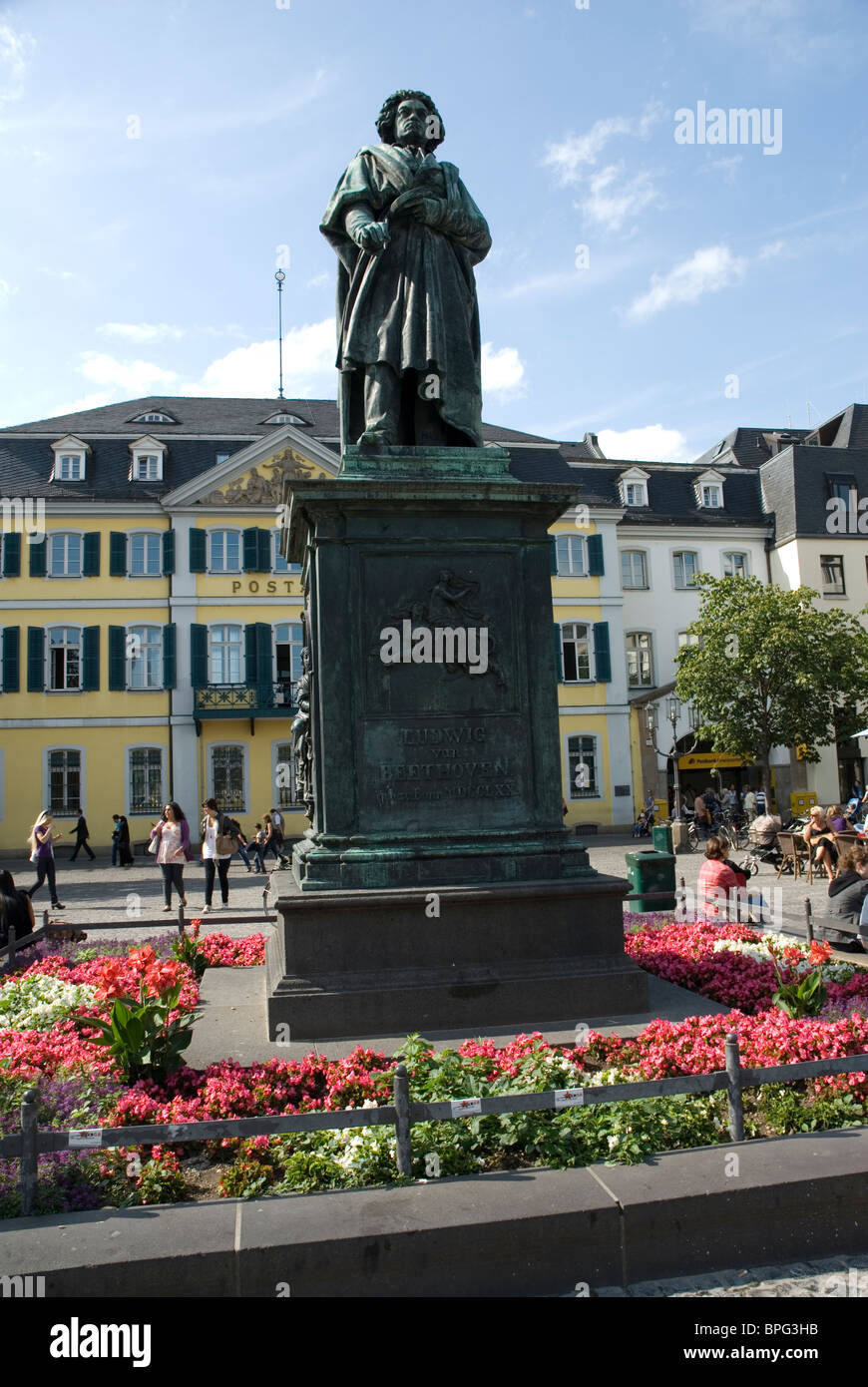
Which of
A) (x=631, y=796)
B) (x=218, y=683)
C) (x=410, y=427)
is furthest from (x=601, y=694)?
(x=410, y=427)

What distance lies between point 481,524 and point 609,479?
33.4m

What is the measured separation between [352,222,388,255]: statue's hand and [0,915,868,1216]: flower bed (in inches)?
175

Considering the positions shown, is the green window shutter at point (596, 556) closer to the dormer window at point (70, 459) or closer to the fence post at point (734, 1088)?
the dormer window at point (70, 459)

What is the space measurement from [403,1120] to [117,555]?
1195 inches

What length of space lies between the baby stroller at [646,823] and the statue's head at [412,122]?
83.3 ft

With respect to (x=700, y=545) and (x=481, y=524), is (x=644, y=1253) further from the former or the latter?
(x=700, y=545)

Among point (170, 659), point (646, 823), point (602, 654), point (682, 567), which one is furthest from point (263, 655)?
point (682, 567)

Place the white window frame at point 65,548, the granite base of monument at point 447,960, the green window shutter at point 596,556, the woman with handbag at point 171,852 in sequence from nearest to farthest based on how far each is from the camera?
the granite base of monument at point 447,960 → the woman with handbag at point 171,852 → the white window frame at point 65,548 → the green window shutter at point 596,556

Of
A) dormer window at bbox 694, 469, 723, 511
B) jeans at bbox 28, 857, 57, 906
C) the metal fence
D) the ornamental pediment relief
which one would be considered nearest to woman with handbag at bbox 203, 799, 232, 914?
jeans at bbox 28, 857, 57, 906

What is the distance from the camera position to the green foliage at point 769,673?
1121 inches

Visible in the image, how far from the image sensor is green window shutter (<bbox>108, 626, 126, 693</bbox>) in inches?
1239

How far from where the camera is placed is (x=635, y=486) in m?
38.6

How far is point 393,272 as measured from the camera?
6844 mm

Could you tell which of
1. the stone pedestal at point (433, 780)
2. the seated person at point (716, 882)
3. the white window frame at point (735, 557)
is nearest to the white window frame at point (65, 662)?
the white window frame at point (735, 557)
